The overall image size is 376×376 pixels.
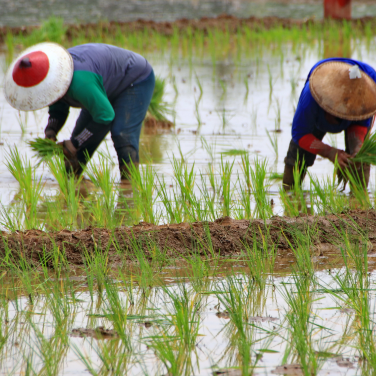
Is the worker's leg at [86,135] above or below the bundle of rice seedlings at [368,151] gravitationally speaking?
above

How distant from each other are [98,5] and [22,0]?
314 cm

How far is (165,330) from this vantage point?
2.04 meters

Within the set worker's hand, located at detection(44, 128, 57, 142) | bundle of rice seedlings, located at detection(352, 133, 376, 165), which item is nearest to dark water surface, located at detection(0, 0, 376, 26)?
worker's hand, located at detection(44, 128, 57, 142)

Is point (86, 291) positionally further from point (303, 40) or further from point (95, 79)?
point (303, 40)

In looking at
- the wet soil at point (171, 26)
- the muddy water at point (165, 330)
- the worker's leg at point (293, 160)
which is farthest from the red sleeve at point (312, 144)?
the wet soil at point (171, 26)

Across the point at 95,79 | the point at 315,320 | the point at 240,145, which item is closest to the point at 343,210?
the point at 315,320

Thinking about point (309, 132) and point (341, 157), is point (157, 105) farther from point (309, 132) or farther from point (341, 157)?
point (341, 157)

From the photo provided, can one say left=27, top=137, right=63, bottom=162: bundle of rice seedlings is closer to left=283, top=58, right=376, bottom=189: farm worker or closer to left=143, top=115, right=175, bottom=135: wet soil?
left=283, top=58, right=376, bottom=189: farm worker

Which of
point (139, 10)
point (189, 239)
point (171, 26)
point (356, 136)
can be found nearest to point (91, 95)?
point (189, 239)

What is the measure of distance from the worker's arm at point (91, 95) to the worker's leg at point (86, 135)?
0.24 metres

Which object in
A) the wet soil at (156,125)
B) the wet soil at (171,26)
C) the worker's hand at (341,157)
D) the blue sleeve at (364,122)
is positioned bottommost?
the worker's hand at (341,157)

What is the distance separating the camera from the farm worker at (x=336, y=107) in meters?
3.59

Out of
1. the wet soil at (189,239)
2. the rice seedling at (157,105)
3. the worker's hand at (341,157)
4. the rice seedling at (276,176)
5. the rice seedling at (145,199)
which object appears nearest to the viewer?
the wet soil at (189,239)

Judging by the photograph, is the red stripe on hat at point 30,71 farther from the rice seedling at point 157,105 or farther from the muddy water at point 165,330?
the rice seedling at point 157,105
